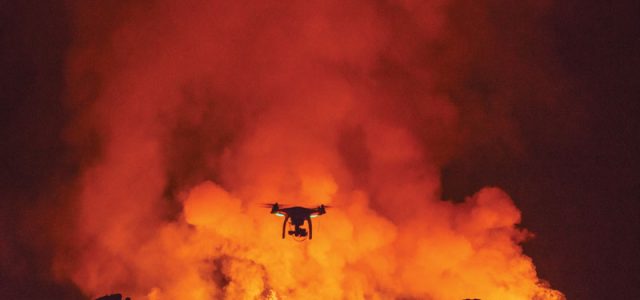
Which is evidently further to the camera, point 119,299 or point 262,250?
point 262,250

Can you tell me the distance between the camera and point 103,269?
2406cm

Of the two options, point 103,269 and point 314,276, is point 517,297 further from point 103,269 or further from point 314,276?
point 103,269

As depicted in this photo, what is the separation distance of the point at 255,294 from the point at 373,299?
4.94m

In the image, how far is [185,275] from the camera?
2342cm

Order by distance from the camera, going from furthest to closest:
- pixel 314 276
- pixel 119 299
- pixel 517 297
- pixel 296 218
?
pixel 314 276 < pixel 517 297 < pixel 296 218 < pixel 119 299

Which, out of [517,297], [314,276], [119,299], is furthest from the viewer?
[314,276]

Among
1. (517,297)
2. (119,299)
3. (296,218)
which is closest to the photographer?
(119,299)

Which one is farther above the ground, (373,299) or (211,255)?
(211,255)

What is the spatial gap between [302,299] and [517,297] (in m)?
8.15

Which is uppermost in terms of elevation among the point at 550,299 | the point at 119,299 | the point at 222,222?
the point at 222,222

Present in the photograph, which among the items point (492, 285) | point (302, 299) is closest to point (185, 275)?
point (302, 299)

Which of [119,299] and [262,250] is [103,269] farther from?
[119,299]

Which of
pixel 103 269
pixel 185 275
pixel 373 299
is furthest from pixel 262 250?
pixel 103 269

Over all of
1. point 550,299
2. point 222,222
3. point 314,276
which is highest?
point 222,222
